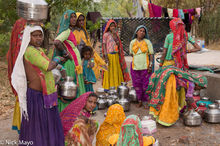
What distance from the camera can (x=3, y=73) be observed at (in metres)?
8.34

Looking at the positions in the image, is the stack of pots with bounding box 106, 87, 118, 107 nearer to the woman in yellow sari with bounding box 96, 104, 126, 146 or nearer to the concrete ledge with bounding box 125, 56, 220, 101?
the concrete ledge with bounding box 125, 56, 220, 101

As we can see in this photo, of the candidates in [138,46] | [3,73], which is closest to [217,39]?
[138,46]

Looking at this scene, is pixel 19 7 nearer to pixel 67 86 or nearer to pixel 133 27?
pixel 67 86

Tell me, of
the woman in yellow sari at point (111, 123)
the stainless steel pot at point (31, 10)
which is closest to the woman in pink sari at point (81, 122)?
the woman in yellow sari at point (111, 123)

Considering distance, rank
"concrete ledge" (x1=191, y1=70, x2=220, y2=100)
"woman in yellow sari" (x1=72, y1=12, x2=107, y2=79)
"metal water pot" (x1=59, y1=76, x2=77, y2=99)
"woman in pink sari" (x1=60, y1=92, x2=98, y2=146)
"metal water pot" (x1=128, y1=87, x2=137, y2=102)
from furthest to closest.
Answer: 1. "metal water pot" (x1=128, y1=87, x2=137, y2=102)
2. "concrete ledge" (x1=191, y1=70, x2=220, y2=100)
3. "woman in yellow sari" (x1=72, y1=12, x2=107, y2=79)
4. "metal water pot" (x1=59, y1=76, x2=77, y2=99)
5. "woman in pink sari" (x1=60, y1=92, x2=98, y2=146)

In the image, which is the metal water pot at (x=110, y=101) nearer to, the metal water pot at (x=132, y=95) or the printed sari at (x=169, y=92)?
the metal water pot at (x=132, y=95)

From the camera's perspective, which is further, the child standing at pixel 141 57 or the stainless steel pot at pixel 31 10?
the child standing at pixel 141 57

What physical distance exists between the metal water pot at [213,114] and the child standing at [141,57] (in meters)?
1.59

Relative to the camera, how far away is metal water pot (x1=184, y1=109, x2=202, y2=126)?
437 centimetres

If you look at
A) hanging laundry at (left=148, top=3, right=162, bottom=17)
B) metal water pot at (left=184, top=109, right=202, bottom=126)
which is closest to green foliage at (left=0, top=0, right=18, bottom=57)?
metal water pot at (left=184, top=109, right=202, bottom=126)

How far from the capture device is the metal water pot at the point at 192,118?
172 inches

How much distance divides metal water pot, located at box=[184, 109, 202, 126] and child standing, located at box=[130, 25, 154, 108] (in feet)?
4.90

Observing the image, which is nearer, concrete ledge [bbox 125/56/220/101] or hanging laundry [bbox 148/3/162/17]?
concrete ledge [bbox 125/56/220/101]

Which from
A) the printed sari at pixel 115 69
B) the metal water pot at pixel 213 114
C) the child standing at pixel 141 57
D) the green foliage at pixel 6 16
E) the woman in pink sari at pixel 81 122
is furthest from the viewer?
the green foliage at pixel 6 16
